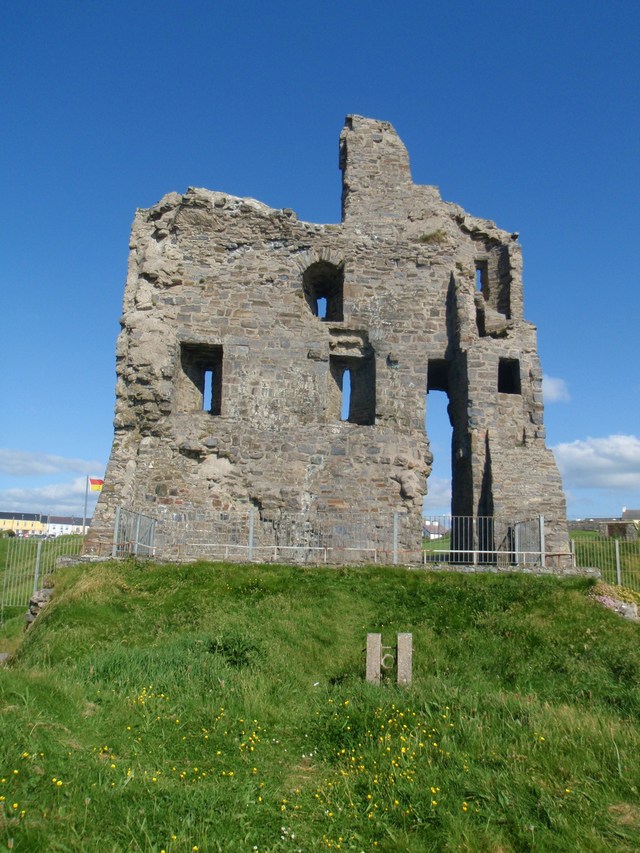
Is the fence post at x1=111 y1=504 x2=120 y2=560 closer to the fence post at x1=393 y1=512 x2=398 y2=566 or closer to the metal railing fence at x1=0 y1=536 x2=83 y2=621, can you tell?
the metal railing fence at x1=0 y1=536 x2=83 y2=621

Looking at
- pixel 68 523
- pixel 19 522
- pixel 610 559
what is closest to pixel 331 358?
pixel 610 559

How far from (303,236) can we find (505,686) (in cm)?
1247

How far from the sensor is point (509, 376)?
18.2m

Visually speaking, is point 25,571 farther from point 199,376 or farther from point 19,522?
point 19,522

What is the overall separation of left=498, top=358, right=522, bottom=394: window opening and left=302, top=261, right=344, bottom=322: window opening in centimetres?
413

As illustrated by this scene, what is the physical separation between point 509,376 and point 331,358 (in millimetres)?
4415

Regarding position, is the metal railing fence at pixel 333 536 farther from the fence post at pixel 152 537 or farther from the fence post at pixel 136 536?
the fence post at pixel 136 536

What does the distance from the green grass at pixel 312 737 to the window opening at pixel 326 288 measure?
9.44 meters

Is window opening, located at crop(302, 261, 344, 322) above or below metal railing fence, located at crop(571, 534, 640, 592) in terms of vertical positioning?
above

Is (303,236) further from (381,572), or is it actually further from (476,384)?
(381,572)

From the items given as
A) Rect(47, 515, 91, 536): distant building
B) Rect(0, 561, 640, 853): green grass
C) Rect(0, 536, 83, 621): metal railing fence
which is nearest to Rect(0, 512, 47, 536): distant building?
Rect(47, 515, 91, 536): distant building

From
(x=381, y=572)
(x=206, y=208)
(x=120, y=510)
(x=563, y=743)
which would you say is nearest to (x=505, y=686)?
(x=563, y=743)

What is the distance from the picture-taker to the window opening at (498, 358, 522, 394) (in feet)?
57.4

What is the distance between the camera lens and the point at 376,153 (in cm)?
1864
